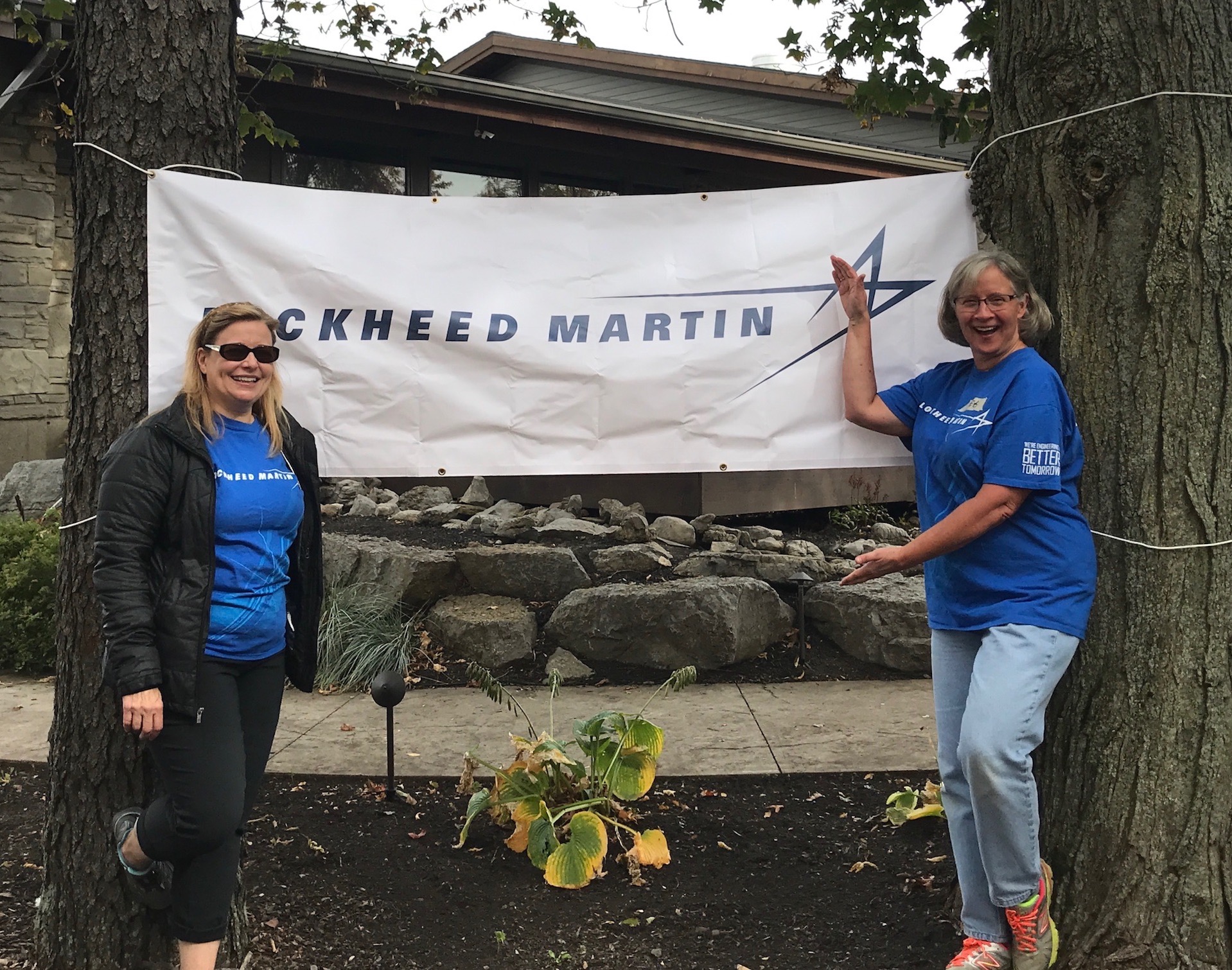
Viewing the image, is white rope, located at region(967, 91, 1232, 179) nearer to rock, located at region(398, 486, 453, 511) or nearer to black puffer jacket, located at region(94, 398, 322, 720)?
black puffer jacket, located at region(94, 398, 322, 720)

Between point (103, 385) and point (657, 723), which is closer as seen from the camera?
point (103, 385)

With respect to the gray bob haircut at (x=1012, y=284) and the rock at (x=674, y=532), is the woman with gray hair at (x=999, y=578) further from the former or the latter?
the rock at (x=674, y=532)

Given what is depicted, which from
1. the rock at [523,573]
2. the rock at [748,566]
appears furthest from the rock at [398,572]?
the rock at [748,566]

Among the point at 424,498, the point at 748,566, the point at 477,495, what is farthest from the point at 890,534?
the point at 424,498

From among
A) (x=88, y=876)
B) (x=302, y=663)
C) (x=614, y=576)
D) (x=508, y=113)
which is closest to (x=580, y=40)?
(x=614, y=576)

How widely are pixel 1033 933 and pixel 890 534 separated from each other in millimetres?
5801

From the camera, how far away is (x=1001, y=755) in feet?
8.73

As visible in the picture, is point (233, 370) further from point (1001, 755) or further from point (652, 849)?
point (1001, 755)

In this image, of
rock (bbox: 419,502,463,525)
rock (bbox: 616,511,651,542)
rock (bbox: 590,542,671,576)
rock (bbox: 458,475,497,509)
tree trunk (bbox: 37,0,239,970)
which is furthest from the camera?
rock (bbox: 458,475,497,509)

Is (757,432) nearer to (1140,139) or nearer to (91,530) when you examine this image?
(1140,139)

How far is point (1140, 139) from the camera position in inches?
114

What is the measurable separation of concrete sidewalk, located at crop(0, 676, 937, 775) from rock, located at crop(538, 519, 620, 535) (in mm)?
1778

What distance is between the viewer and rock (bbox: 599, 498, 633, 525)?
8.09 metres

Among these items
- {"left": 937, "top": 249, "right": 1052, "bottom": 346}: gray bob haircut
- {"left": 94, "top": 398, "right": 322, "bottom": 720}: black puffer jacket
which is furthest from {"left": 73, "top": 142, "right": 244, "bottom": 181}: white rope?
{"left": 937, "top": 249, "right": 1052, "bottom": 346}: gray bob haircut
